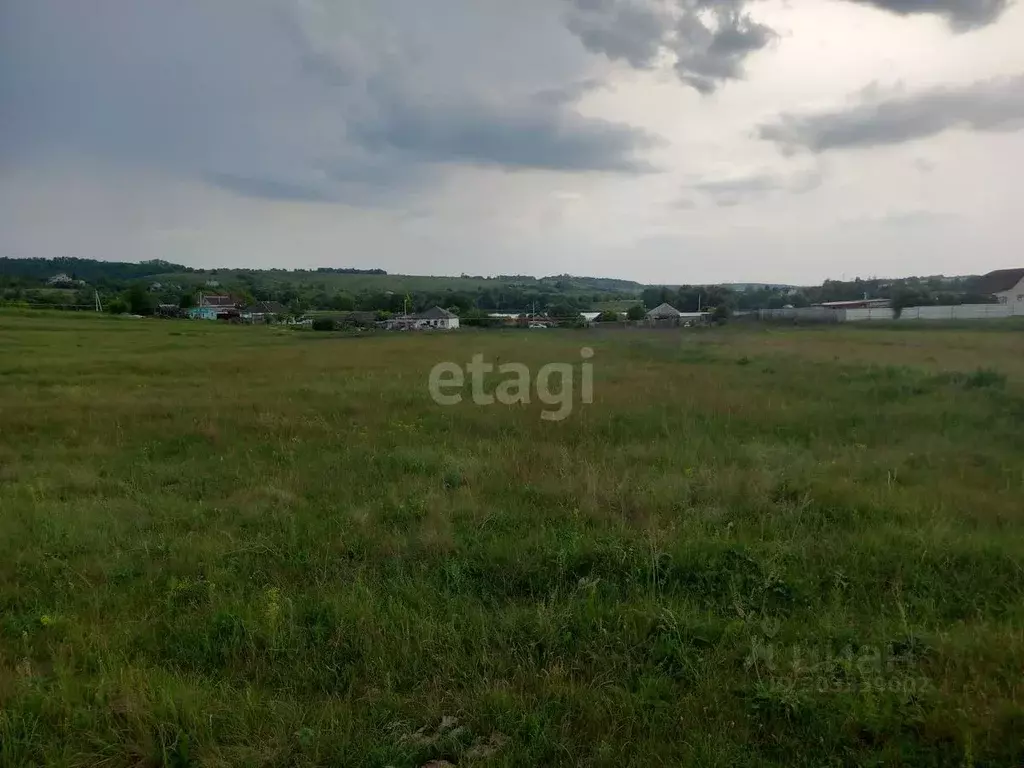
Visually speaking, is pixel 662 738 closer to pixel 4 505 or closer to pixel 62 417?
pixel 4 505

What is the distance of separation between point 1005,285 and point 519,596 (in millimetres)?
59500

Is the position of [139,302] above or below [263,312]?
above

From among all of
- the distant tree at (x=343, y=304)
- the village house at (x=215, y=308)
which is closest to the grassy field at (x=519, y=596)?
the village house at (x=215, y=308)

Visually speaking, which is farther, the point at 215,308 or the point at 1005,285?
the point at 215,308

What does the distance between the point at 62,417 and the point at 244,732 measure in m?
10.8

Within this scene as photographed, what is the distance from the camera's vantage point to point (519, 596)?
447 centimetres

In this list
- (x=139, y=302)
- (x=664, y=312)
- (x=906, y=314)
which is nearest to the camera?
(x=906, y=314)

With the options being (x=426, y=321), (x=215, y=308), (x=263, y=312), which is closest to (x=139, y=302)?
(x=215, y=308)

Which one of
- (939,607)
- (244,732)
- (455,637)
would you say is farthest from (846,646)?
(244,732)

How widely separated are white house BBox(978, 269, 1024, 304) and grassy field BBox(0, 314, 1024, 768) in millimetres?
46092

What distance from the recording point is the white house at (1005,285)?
4491 centimetres

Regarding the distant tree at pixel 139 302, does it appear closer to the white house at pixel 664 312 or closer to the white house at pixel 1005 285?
the white house at pixel 664 312

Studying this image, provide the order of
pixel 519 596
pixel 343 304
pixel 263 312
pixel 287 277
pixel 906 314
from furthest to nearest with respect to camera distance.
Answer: pixel 287 277 < pixel 343 304 < pixel 263 312 < pixel 906 314 < pixel 519 596

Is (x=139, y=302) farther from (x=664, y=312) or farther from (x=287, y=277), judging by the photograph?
(x=287, y=277)
